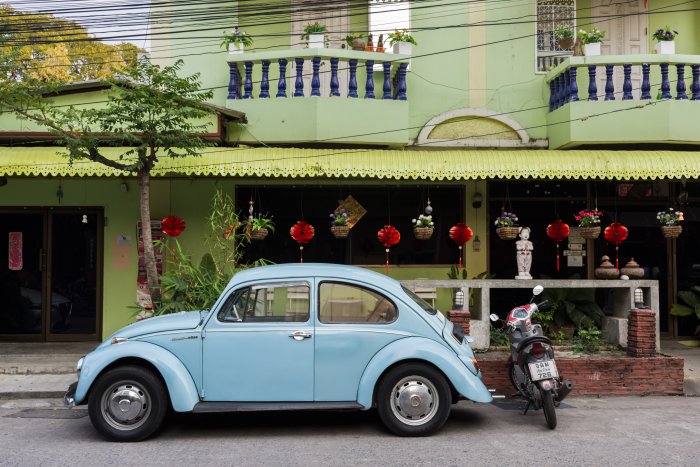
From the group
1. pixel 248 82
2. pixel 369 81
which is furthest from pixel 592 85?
pixel 248 82

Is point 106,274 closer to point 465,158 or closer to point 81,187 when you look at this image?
point 81,187

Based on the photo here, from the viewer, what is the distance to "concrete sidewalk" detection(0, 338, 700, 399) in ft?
28.4

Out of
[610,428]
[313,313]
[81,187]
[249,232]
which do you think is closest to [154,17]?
[81,187]

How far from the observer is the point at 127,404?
6.31 metres

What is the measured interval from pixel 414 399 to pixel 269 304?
1662mm

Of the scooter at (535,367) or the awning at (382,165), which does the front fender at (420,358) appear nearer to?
the scooter at (535,367)

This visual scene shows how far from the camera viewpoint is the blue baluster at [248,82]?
37.7 ft

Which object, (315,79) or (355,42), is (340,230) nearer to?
(315,79)

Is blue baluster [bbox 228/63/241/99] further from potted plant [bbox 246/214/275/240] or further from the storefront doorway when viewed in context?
the storefront doorway

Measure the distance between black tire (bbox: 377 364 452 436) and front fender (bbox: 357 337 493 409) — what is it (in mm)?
96

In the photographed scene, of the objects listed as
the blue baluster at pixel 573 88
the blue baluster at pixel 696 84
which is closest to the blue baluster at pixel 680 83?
the blue baluster at pixel 696 84

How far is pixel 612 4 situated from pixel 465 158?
16.0 feet

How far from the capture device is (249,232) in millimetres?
10523

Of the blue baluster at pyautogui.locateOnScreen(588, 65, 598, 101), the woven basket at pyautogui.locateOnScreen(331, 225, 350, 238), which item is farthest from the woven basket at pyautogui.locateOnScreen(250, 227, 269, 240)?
the blue baluster at pyautogui.locateOnScreen(588, 65, 598, 101)
